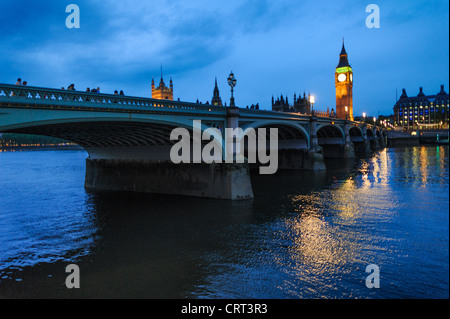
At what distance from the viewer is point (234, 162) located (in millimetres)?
22953

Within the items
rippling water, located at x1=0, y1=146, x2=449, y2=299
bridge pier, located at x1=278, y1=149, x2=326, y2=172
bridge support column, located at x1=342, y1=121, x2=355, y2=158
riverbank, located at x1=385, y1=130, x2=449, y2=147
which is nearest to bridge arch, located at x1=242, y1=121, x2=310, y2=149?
bridge pier, located at x1=278, y1=149, x2=326, y2=172

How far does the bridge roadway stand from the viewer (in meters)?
14.1

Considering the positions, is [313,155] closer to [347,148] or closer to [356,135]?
[347,148]

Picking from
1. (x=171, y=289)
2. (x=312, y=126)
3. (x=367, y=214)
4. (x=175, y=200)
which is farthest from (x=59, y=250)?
(x=312, y=126)

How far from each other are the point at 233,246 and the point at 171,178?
1327 centimetres

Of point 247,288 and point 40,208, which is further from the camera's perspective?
point 40,208

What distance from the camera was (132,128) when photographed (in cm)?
2180

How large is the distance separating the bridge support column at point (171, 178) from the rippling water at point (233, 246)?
3.62ft

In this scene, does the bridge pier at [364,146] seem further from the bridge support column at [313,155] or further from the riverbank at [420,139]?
the bridge support column at [313,155]

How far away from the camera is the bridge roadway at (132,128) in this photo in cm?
1414

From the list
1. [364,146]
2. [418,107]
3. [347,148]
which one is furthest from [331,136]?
[418,107]

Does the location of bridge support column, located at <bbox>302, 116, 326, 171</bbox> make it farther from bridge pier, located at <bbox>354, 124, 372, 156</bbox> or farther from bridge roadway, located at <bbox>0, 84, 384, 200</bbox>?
bridge pier, located at <bbox>354, 124, 372, 156</bbox>

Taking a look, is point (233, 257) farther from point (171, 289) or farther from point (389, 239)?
point (389, 239)
